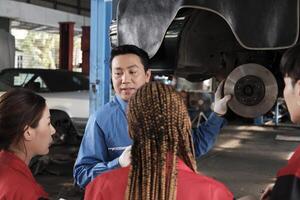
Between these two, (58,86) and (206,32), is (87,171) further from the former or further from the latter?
(58,86)

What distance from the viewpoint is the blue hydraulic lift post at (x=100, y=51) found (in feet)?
13.9

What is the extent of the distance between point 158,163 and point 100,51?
124 inches

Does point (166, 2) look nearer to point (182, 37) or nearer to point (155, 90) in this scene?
point (182, 37)

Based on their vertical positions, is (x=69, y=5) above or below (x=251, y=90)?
above

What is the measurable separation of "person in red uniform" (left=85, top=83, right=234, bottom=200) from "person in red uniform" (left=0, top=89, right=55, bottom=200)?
33cm

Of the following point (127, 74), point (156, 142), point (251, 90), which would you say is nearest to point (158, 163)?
point (156, 142)

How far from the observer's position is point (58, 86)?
767cm

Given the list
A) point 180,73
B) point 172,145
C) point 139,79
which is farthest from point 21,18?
point 172,145

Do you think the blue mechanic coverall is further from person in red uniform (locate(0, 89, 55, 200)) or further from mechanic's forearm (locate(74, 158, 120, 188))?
person in red uniform (locate(0, 89, 55, 200))

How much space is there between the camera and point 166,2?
310cm

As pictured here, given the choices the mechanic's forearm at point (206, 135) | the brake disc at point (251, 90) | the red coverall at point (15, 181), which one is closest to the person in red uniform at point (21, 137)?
the red coverall at point (15, 181)

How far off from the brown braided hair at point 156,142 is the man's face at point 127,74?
792mm

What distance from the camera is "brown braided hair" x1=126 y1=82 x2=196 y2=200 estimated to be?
122 cm

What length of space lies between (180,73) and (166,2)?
85 centimetres
